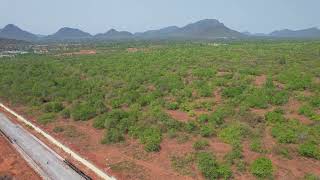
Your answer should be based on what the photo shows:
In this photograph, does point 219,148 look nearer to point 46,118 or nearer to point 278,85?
point 278,85

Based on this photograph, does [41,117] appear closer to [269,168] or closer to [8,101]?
[8,101]

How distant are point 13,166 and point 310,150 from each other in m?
14.8

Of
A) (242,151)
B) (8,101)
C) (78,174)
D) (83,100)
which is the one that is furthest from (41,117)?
(242,151)

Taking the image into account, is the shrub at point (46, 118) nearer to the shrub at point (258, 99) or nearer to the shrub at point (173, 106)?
the shrub at point (173, 106)

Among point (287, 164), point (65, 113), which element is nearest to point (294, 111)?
point (287, 164)

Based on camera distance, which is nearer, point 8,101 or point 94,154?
point 94,154

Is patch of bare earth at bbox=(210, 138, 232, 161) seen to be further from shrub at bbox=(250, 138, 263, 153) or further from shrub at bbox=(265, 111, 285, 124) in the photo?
shrub at bbox=(265, 111, 285, 124)

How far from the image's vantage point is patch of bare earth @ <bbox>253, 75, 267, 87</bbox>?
29.0 metres

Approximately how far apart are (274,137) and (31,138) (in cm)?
1436

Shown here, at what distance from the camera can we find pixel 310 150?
59.8ft

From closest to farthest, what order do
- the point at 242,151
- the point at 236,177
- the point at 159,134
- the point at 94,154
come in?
the point at 236,177 < the point at 242,151 < the point at 94,154 < the point at 159,134

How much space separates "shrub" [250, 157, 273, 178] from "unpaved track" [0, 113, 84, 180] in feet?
26.0

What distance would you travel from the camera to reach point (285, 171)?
17062mm

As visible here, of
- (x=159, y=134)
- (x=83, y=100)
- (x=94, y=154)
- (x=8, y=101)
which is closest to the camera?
(x=94, y=154)
